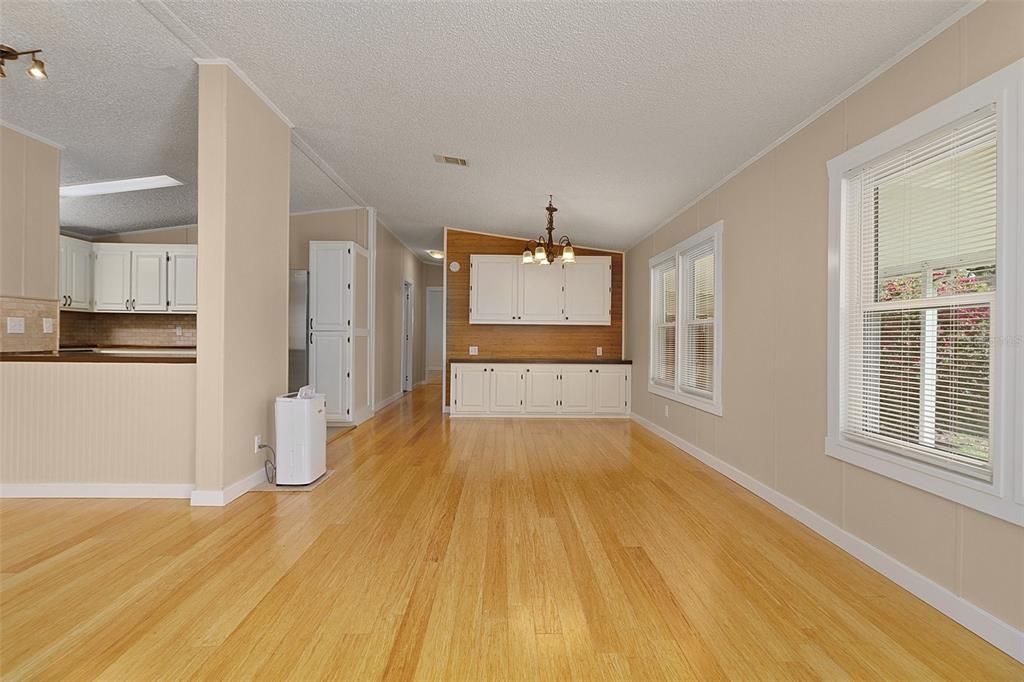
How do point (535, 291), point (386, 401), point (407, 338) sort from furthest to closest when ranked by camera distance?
1. point (407, 338)
2. point (386, 401)
3. point (535, 291)

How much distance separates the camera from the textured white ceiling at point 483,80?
2523 millimetres

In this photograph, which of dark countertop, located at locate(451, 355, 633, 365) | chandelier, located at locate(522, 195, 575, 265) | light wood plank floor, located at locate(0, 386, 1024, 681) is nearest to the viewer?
light wood plank floor, located at locate(0, 386, 1024, 681)

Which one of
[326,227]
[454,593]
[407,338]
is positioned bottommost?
[454,593]

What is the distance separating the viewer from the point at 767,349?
3.80 meters

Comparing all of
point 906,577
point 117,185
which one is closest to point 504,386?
point 117,185

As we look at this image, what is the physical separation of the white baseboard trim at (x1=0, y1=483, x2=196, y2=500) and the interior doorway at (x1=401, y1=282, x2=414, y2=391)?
6.47 metres

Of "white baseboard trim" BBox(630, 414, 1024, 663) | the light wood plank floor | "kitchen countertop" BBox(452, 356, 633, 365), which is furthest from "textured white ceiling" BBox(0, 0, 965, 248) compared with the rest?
"kitchen countertop" BBox(452, 356, 633, 365)

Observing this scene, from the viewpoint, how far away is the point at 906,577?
241cm

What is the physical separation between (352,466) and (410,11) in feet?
11.5

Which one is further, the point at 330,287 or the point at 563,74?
the point at 330,287

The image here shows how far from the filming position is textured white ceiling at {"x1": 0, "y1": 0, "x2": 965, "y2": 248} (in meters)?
2.52

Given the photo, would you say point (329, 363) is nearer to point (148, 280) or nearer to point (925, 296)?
point (148, 280)

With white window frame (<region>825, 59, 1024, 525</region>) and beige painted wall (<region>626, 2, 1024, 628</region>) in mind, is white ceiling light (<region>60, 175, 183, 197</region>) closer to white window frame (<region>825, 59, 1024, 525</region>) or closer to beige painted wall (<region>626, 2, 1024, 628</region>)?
beige painted wall (<region>626, 2, 1024, 628</region>)

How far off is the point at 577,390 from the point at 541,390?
1.72 feet
